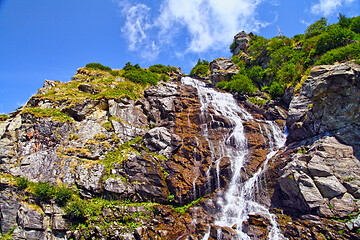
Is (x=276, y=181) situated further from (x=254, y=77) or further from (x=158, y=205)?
(x=254, y=77)

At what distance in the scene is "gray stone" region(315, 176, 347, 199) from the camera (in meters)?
13.1

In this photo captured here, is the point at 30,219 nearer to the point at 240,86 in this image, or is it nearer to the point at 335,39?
the point at 240,86

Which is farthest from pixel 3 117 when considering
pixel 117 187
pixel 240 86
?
pixel 240 86

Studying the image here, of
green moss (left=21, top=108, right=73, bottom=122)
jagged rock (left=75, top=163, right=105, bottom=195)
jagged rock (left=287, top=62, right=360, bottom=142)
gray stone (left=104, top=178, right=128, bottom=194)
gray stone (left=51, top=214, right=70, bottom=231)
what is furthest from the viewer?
green moss (left=21, top=108, right=73, bottom=122)

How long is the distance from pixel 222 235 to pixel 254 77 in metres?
33.7

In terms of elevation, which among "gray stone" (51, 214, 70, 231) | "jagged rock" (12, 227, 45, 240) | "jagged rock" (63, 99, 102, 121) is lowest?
"jagged rock" (12, 227, 45, 240)

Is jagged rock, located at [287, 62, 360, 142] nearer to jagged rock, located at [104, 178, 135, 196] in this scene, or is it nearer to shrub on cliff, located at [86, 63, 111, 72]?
jagged rock, located at [104, 178, 135, 196]

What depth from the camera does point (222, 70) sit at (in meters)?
44.5

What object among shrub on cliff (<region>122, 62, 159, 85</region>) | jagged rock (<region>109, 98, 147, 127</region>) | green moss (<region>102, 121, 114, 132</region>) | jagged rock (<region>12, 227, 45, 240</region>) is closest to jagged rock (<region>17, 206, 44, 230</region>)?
jagged rock (<region>12, 227, 45, 240</region>)

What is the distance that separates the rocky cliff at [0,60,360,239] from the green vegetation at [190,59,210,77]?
2906 cm

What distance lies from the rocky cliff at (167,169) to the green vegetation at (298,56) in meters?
6.01

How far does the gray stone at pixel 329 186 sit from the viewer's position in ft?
42.9

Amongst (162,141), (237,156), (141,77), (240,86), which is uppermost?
(141,77)

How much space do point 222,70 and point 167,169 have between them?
1249 inches
